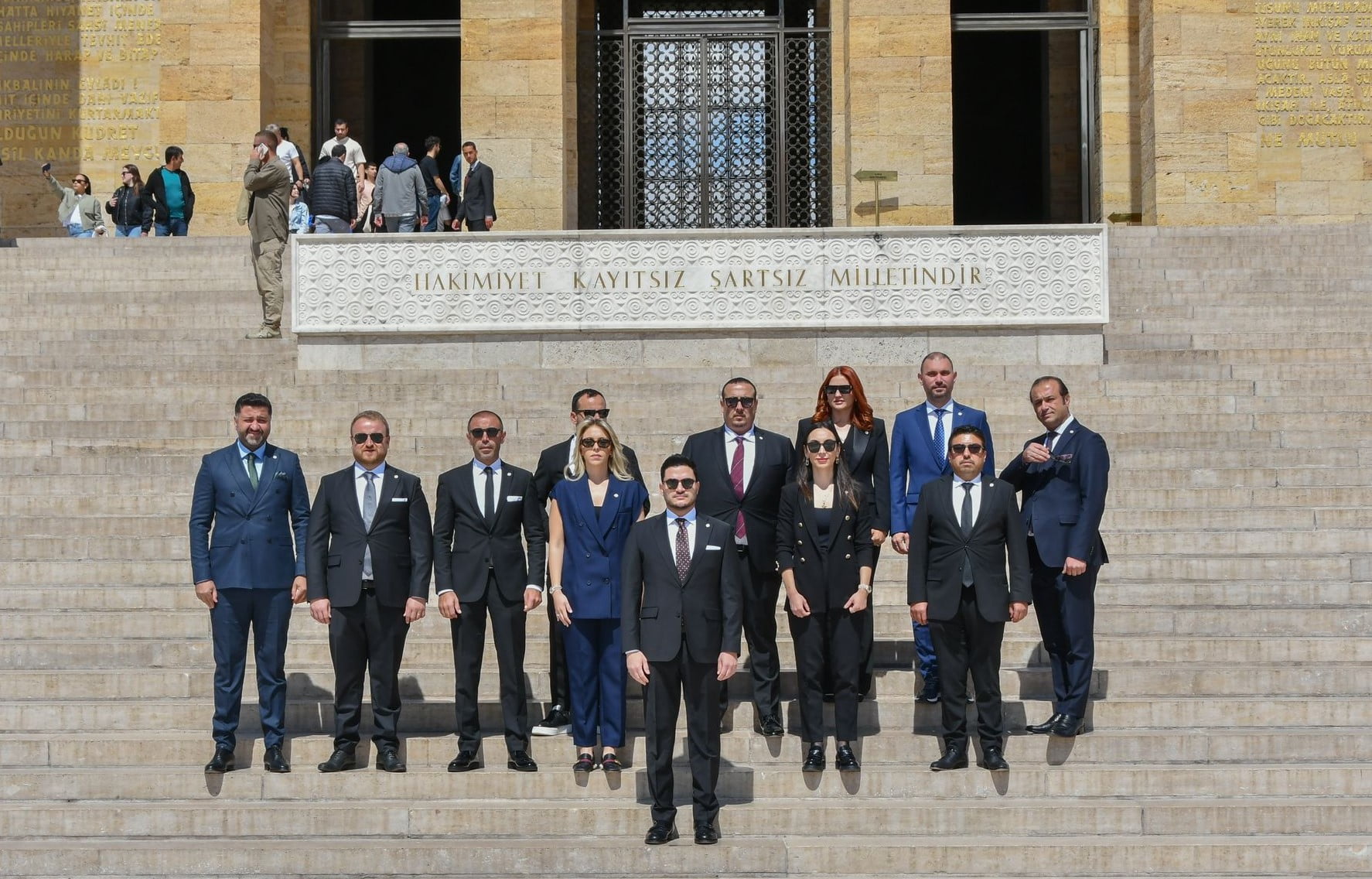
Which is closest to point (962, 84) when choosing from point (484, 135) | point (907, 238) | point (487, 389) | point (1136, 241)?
point (484, 135)

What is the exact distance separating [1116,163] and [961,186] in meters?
7.16

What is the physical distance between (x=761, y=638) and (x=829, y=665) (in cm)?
34

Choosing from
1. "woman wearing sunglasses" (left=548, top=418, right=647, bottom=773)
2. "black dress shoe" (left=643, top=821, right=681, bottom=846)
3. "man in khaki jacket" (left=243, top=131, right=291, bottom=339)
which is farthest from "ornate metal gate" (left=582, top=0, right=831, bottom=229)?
"black dress shoe" (left=643, top=821, right=681, bottom=846)

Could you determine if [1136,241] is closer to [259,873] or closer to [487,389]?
[487,389]

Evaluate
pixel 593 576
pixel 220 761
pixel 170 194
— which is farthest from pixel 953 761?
pixel 170 194

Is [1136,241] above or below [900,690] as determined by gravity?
above

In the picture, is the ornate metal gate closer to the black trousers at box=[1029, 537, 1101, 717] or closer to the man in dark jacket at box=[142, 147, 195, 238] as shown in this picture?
the man in dark jacket at box=[142, 147, 195, 238]

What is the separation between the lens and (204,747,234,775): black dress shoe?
7668mm

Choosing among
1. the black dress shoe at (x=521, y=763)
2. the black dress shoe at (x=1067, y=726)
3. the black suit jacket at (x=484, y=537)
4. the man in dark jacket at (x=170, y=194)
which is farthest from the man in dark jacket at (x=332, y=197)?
the black dress shoe at (x=1067, y=726)

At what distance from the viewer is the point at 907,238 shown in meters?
14.2

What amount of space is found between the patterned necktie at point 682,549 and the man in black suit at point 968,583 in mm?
1059

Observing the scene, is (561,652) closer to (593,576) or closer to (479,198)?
(593,576)

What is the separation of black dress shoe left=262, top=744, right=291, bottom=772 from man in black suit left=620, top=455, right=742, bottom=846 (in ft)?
5.42

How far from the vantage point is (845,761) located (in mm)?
7598
